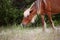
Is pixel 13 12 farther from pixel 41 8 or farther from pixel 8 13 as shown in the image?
pixel 41 8

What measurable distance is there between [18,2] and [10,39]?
21.1 feet

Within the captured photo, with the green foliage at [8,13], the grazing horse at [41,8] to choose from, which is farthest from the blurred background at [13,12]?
the grazing horse at [41,8]

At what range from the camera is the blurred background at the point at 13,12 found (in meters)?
11.6

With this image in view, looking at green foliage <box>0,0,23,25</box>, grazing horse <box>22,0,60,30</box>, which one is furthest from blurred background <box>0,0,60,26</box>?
grazing horse <box>22,0,60,30</box>

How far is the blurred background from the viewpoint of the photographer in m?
11.6

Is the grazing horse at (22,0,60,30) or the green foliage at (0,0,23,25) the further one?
the green foliage at (0,0,23,25)

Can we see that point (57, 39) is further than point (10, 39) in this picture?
No

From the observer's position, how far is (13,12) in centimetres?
1180

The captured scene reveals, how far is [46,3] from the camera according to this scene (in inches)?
326

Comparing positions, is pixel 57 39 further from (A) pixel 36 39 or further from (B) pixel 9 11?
(B) pixel 9 11

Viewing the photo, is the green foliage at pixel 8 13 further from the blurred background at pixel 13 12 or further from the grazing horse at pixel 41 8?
the grazing horse at pixel 41 8

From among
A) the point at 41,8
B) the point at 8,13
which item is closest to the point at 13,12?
A: the point at 8,13

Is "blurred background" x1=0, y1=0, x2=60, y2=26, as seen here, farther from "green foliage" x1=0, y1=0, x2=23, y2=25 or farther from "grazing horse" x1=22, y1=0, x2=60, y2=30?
"grazing horse" x1=22, y1=0, x2=60, y2=30

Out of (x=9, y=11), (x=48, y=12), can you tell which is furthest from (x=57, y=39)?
(x=9, y=11)
